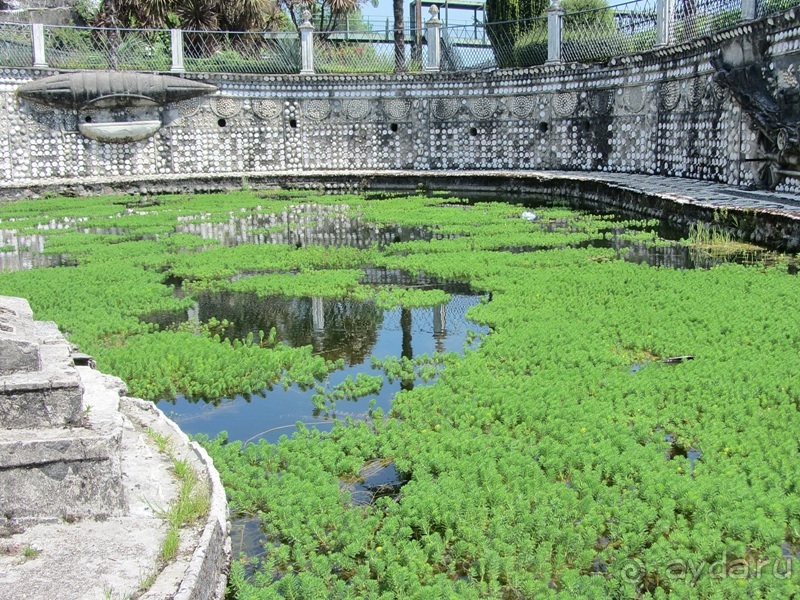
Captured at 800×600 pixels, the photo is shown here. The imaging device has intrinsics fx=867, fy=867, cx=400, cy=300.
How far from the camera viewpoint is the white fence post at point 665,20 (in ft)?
71.0

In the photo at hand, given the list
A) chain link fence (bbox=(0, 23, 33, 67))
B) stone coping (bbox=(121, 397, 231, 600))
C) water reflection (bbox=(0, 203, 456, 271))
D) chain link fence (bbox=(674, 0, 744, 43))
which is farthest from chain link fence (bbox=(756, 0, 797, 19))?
chain link fence (bbox=(0, 23, 33, 67))

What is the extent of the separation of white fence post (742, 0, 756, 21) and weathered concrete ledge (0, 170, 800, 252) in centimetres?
350

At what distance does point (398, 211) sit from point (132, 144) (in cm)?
1144

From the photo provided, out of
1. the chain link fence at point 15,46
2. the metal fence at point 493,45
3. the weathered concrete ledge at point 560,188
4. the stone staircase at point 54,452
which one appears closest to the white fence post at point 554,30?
the metal fence at point 493,45

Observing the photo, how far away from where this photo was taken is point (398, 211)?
1820 cm

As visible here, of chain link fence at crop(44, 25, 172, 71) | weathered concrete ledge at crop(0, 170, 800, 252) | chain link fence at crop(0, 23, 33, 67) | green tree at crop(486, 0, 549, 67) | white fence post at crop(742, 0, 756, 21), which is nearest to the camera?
weathered concrete ledge at crop(0, 170, 800, 252)

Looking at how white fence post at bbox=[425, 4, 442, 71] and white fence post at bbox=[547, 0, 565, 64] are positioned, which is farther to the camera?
white fence post at bbox=[425, 4, 442, 71]

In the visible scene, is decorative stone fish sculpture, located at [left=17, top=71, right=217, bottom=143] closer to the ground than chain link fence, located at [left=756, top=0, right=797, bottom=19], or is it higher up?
closer to the ground

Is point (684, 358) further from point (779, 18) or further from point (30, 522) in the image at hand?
point (779, 18)

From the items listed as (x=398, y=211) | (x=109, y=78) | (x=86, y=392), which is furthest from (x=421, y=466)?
(x=109, y=78)

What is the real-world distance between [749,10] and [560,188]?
228 inches

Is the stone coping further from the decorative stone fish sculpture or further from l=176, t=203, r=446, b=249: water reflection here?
the decorative stone fish sculpture

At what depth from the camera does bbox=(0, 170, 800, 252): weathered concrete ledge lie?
42.2 feet

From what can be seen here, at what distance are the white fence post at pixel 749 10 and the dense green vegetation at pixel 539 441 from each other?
937 centimetres
